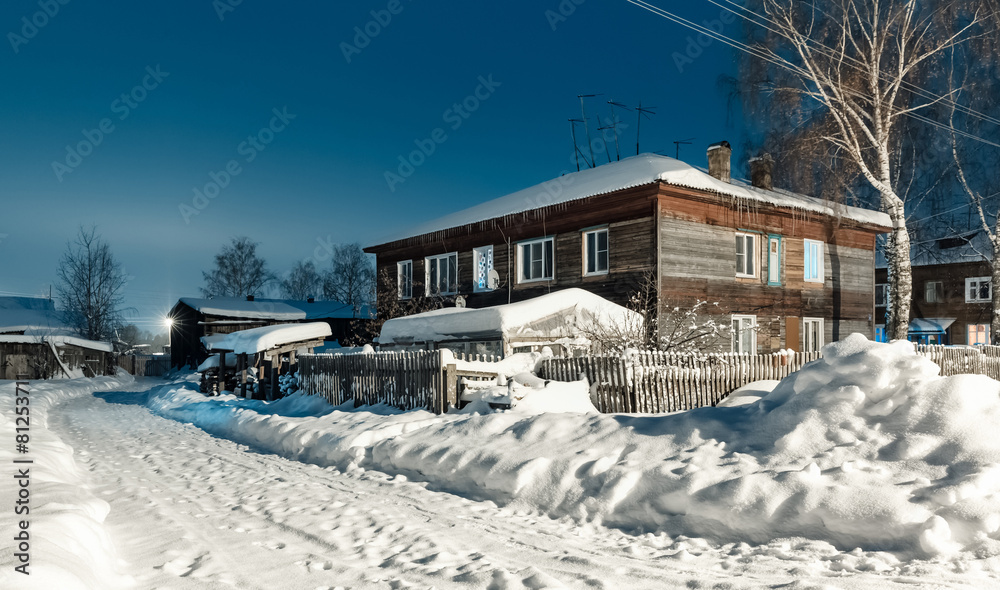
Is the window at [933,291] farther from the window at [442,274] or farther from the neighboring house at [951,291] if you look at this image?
the window at [442,274]

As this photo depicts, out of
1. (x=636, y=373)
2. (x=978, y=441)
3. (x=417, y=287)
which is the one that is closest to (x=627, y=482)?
(x=978, y=441)

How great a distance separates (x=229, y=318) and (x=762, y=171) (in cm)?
3721

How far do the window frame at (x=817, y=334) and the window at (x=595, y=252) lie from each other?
7.21 m

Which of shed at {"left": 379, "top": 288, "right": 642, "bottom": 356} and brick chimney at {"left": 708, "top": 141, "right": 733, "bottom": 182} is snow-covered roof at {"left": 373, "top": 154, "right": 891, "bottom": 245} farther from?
shed at {"left": 379, "top": 288, "right": 642, "bottom": 356}

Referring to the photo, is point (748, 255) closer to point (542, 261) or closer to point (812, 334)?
point (812, 334)

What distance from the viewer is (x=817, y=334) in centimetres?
2291

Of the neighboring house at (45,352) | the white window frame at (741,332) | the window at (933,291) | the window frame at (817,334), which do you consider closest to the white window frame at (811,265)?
the window frame at (817,334)

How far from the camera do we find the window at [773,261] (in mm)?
21516

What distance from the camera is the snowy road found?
4402mm

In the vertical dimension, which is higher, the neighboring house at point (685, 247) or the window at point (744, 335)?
the neighboring house at point (685, 247)

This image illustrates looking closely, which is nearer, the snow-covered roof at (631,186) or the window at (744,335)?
the snow-covered roof at (631,186)

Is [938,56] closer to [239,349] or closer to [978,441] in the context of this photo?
[978,441]

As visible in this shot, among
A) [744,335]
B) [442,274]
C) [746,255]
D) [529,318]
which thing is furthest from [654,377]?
[442,274]

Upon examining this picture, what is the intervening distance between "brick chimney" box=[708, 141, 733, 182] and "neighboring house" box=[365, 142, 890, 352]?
0.03m
